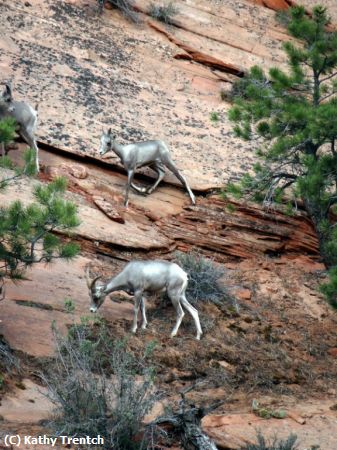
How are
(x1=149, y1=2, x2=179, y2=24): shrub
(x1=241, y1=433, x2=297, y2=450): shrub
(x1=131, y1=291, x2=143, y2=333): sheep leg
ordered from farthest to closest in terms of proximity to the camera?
(x1=149, y1=2, x2=179, y2=24): shrub
(x1=131, y1=291, x2=143, y2=333): sheep leg
(x1=241, y1=433, x2=297, y2=450): shrub

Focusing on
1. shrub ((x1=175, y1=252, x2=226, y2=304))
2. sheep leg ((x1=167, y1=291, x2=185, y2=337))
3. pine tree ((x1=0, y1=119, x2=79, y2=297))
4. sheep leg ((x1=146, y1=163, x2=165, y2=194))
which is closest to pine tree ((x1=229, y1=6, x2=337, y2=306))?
shrub ((x1=175, y1=252, x2=226, y2=304))

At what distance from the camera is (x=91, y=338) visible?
48.8 ft

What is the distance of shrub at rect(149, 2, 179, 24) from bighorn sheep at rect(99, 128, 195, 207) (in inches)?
237

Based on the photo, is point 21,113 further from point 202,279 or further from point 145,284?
point 145,284

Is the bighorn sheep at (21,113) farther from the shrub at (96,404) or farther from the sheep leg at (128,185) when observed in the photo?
the shrub at (96,404)

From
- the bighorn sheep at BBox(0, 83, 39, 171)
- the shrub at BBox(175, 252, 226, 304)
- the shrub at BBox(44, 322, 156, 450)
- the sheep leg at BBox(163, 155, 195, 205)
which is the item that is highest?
the shrub at BBox(44, 322, 156, 450)

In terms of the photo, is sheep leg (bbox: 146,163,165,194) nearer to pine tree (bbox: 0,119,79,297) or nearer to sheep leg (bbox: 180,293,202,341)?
sheep leg (bbox: 180,293,202,341)

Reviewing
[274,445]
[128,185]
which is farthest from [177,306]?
[274,445]

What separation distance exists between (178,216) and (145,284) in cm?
403

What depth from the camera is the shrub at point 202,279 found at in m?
17.0

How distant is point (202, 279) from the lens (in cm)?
1717

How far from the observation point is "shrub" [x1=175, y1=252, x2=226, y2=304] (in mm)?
17016

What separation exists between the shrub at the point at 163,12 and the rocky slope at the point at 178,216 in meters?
0.23

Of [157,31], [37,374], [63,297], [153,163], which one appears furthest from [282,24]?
[37,374]
